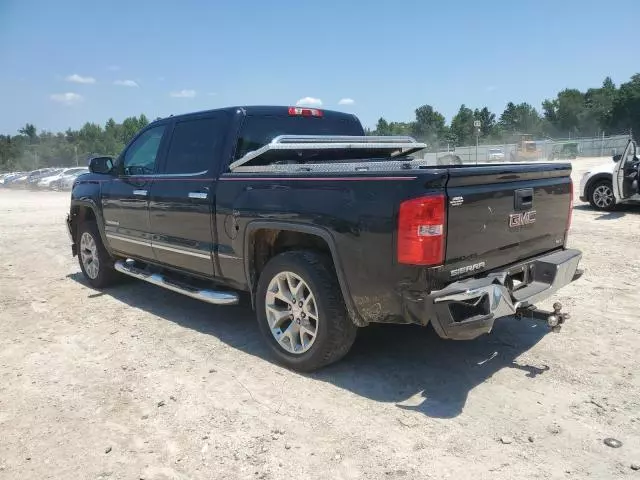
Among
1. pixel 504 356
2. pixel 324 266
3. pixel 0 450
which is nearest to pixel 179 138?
pixel 324 266

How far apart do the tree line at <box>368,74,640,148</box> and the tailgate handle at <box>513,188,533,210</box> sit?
73.7 m

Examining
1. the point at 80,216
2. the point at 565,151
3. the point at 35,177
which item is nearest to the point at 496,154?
the point at 565,151

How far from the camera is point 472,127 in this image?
283 feet

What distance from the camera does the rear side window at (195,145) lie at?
15.5ft

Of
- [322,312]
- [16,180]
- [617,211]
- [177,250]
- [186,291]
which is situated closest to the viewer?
[322,312]

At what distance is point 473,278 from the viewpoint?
3459 mm

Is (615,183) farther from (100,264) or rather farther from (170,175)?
(100,264)

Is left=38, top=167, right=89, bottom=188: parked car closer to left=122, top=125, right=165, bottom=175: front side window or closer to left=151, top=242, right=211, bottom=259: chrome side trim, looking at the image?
left=122, top=125, right=165, bottom=175: front side window

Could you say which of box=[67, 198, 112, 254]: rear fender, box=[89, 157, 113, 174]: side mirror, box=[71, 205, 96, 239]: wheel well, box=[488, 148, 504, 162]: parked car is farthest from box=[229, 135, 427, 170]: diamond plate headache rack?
box=[488, 148, 504, 162]: parked car

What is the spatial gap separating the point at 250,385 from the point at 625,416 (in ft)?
8.00

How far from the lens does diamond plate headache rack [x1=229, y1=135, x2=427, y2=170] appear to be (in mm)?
4367

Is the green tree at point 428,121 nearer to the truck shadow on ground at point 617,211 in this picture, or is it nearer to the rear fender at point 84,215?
the truck shadow on ground at point 617,211

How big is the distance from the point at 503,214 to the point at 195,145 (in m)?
2.85

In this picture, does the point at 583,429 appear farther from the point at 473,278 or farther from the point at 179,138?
the point at 179,138
